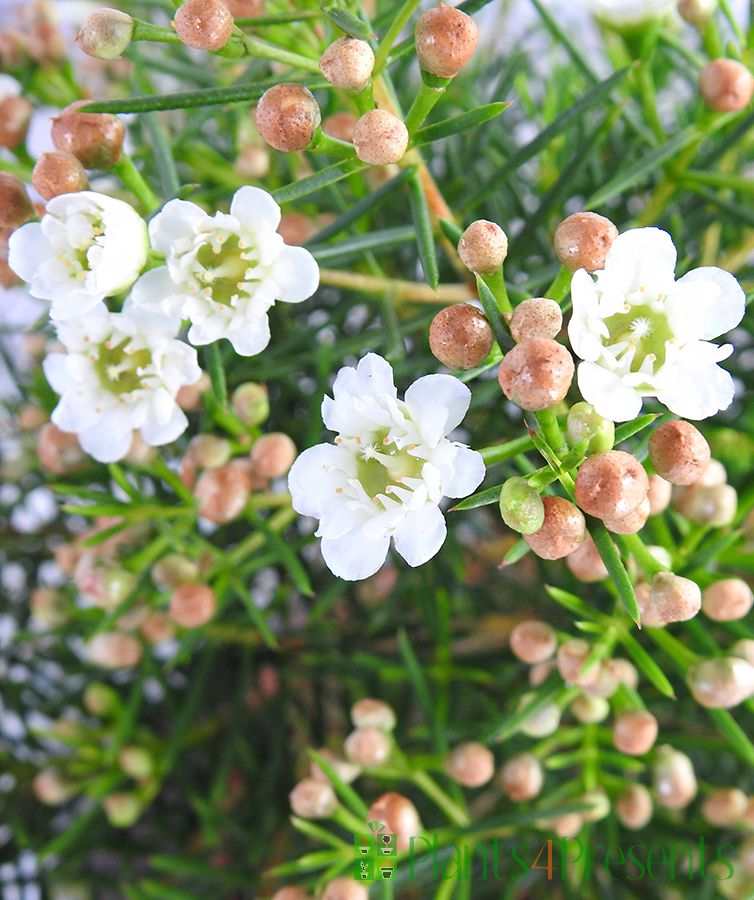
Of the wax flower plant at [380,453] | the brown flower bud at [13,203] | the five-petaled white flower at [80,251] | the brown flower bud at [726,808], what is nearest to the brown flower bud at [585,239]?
the wax flower plant at [380,453]

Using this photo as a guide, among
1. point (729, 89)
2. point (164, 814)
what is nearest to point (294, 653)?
point (164, 814)

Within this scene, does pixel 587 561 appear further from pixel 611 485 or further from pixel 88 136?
pixel 88 136

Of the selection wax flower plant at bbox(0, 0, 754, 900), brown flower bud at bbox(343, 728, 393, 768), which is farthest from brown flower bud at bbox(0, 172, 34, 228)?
brown flower bud at bbox(343, 728, 393, 768)

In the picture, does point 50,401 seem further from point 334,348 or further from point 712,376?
point 712,376

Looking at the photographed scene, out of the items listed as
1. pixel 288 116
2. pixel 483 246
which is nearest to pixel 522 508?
pixel 483 246

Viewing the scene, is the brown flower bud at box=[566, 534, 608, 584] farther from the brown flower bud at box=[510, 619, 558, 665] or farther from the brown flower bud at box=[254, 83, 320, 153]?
the brown flower bud at box=[254, 83, 320, 153]

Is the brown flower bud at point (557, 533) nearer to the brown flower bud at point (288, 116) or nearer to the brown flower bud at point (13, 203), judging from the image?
the brown flower bud at point (288, 116)
